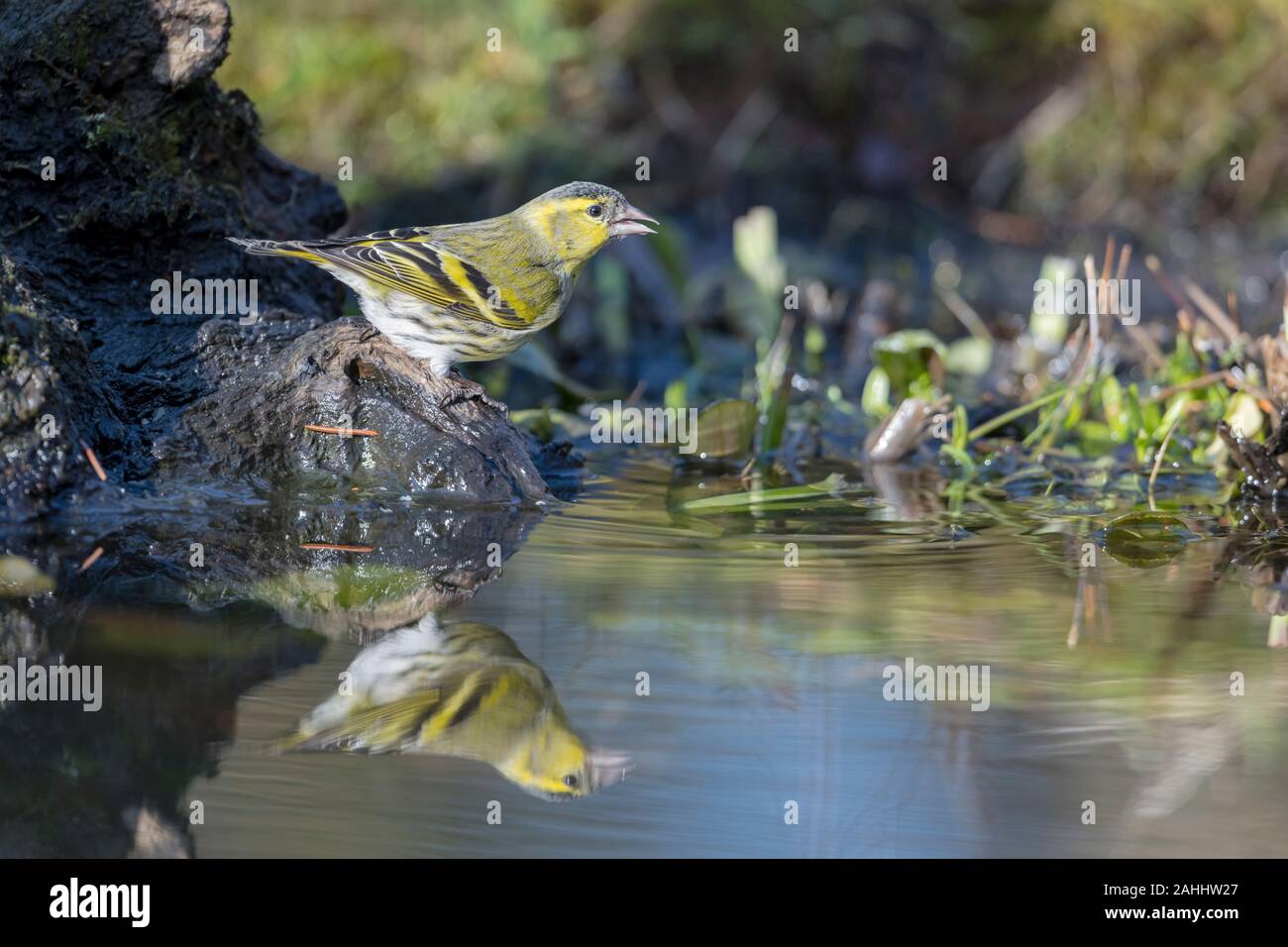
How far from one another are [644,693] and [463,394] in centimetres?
192

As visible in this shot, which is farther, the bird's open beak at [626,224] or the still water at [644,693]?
the bird's open beak at [626,224]

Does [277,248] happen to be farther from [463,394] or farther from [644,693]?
[644,693]

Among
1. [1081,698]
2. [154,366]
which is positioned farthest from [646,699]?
[154,366]

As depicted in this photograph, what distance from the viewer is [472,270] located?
521 cm

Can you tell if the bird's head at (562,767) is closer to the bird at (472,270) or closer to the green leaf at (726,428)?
the bird at (472,270)

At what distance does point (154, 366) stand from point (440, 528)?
1.18 m

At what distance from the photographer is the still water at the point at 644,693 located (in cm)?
281

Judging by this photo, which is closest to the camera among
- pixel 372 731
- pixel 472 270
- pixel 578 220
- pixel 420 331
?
pixel 372 731

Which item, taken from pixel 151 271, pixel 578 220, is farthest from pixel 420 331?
pixel 151 271

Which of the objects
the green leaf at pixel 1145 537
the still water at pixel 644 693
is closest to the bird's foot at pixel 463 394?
the still water at pixel 644 693

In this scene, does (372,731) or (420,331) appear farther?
(420,331)
